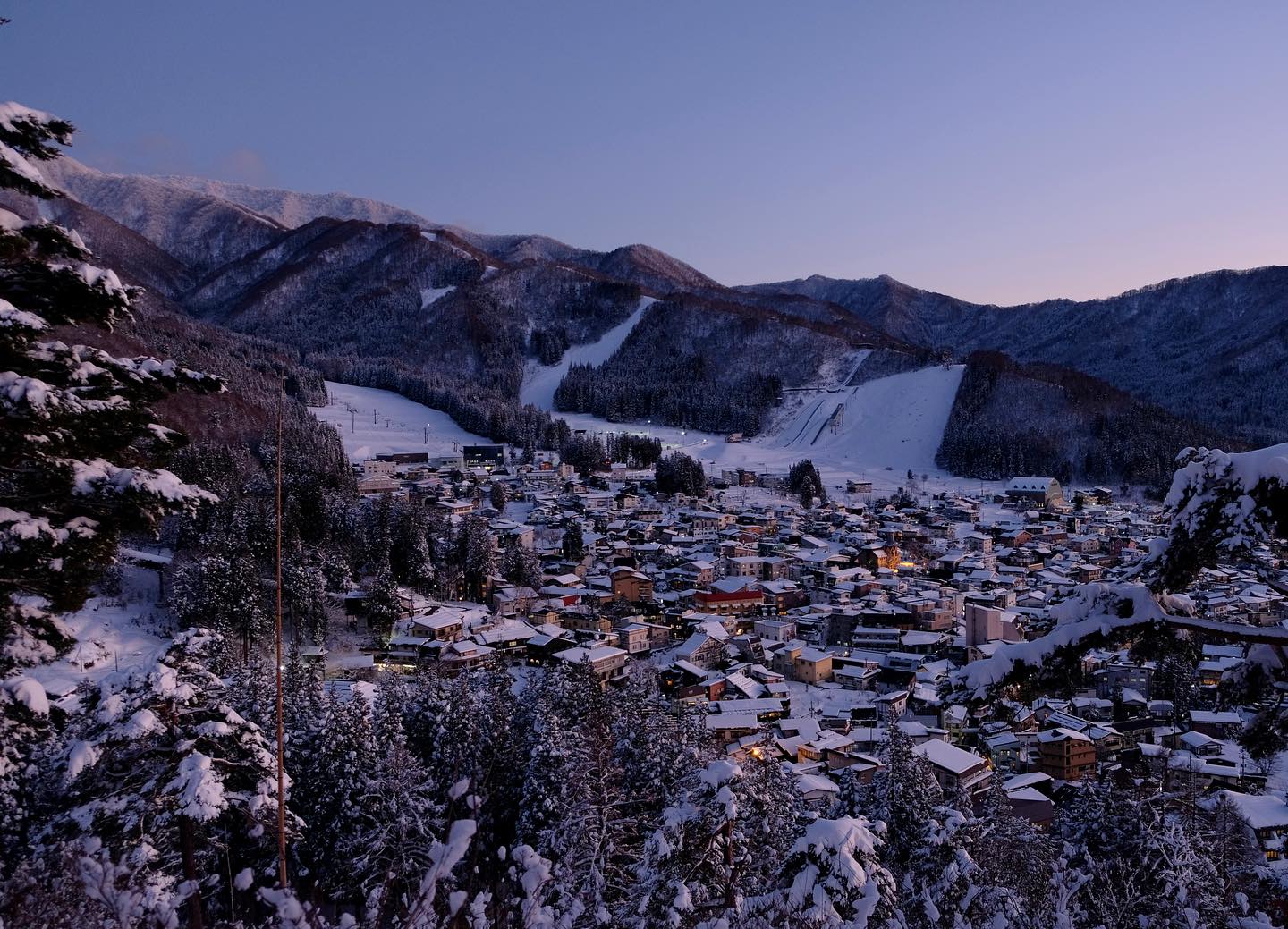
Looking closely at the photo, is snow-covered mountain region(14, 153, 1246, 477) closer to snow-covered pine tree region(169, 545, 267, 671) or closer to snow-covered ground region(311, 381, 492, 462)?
snow-covered ground region(311, 381, 492, 462)

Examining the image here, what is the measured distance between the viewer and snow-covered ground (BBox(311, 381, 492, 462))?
68875mm

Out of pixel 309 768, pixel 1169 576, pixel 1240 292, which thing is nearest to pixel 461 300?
pixel 309 768

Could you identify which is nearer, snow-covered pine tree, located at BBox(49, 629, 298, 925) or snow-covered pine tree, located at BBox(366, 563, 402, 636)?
snow-covered pine tree, located at BBox(49, 629, 298, 925)

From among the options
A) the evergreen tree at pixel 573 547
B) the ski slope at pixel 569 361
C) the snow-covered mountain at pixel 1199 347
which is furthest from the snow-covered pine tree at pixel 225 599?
the snow-covered mountain at pixel 1199 347

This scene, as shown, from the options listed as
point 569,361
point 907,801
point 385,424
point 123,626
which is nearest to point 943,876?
point 907,801

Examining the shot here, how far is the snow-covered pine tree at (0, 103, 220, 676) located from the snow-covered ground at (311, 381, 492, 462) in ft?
195

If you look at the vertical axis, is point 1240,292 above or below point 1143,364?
above

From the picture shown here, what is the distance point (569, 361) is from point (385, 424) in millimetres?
43031

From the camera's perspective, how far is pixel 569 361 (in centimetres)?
11831

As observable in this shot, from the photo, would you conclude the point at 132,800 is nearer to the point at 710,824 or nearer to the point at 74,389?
the point at 74,389

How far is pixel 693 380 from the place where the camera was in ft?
342

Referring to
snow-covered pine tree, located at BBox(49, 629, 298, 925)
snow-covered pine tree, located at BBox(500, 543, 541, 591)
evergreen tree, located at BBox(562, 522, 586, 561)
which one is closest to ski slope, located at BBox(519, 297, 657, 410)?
evergreen tree, located at BBox(562, 522, 586, 561)

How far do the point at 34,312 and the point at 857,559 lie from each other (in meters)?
35.4

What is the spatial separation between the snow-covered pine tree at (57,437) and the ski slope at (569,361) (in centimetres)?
9595
